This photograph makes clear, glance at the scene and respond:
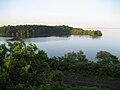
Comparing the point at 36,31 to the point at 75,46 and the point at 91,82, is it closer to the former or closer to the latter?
the point at 75,46

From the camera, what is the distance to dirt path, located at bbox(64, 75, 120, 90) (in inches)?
729

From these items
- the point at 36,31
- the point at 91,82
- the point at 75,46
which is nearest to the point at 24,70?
the point at 91,82

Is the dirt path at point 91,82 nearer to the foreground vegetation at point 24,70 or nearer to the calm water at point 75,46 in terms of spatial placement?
the foreground vegetation at point 24,70

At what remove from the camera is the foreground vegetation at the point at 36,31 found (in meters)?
98.2

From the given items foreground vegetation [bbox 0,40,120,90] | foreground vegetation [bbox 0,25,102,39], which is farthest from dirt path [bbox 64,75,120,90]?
foreground vegetation [bbox 0,25,102,39]

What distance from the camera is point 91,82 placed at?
63.6 ft

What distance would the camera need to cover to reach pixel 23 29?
335 feet

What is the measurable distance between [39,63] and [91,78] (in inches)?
559

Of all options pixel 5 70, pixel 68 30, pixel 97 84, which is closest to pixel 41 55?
pixel 5 70

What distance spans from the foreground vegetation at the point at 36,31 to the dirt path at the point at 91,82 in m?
67.7

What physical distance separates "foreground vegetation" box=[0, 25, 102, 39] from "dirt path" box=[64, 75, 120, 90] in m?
67.7

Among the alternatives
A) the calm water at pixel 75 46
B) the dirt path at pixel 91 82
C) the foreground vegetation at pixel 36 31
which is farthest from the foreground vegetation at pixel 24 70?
the foreground vegetation at pixel 36 31

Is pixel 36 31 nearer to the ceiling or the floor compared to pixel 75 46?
nearer to the ceiling

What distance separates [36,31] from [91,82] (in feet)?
313
